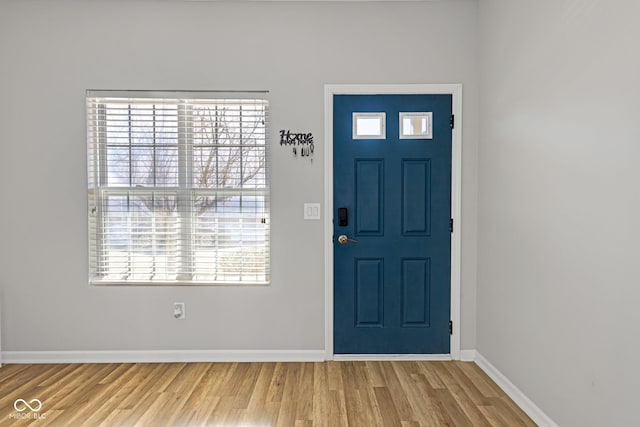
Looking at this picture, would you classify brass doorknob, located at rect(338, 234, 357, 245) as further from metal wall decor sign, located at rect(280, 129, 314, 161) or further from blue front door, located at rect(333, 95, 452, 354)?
metal wall decor sign, located at rect(280, 129, 314, 161)

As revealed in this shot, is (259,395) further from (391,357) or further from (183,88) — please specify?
(183,88)

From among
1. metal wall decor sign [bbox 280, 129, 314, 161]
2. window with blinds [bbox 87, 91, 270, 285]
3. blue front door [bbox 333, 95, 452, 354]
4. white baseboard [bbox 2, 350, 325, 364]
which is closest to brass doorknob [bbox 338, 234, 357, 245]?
blue front door [bbox 333, 95, 452, 354]

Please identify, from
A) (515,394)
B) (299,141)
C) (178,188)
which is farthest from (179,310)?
(515,394)

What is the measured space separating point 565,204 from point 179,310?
281 centimetres

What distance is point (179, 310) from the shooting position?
3371 mm

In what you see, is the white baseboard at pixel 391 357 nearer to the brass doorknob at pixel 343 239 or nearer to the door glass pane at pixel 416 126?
the brass doorknob at pixel 343 239

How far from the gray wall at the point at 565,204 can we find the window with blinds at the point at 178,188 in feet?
5.83

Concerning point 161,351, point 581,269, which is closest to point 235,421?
point 161,351

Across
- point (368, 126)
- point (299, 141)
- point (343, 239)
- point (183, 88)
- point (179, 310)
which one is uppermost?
point (183, 88)

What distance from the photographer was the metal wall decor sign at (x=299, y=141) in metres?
3.36

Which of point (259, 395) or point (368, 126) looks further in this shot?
point (368, 126)

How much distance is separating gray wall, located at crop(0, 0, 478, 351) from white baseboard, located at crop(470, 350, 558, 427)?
0.23 metres

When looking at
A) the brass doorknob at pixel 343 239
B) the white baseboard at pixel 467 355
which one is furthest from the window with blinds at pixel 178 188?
the white baseboard at pixel 467 355

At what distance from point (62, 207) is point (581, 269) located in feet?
11.8
